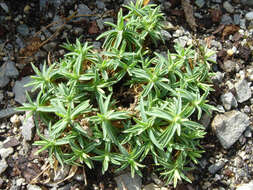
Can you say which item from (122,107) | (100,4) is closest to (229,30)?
(100,4)

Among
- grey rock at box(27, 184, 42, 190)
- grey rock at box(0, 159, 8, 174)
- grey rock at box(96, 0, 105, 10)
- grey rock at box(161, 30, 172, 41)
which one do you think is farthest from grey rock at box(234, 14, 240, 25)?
grey rock at box(0, 159, 8, 174)

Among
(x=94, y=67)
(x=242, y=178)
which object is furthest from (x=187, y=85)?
(x=242, y=178)

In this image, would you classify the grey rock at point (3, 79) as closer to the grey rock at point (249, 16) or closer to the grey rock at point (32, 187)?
the grey rock at point (32, 187)

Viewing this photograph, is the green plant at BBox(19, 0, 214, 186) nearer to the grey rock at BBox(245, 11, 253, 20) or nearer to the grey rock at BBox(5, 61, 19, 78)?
the grey rock at BBox(5, 61, 19, 78)

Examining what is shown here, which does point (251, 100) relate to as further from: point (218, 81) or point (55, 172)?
point (55, 172)

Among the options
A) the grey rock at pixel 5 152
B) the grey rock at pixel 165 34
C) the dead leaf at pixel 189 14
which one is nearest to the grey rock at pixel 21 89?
the grey rock at pixel 5 152

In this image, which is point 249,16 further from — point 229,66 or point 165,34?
point 165,34

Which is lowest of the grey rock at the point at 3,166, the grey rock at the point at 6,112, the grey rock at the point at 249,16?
the grey rock at the point at 3,166
